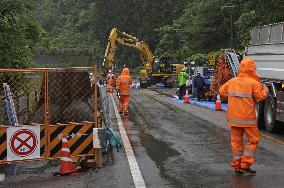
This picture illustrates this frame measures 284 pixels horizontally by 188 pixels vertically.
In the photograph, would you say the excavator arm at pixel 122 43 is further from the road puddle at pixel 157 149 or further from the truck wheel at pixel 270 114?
the road puddle at pixel 157 149

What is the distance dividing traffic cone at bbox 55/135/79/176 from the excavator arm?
115 ft

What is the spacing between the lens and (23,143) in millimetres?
9406

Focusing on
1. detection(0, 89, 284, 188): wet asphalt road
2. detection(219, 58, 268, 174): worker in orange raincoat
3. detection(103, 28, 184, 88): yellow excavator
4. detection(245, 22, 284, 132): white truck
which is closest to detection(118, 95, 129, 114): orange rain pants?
detection(0, 89, 284, 188): wet asphalt road

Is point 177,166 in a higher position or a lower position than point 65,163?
lower

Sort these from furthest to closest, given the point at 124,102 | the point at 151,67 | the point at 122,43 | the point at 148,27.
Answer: the point at 148,27, the point at 151,67, the point at 122,43, the point at 124,102

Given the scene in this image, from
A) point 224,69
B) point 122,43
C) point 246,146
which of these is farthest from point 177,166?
point 122,43

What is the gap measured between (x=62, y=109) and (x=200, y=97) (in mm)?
18117

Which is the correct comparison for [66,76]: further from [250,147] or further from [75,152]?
[250,147]

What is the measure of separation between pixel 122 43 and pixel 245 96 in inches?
1510

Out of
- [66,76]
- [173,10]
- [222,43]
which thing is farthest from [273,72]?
[173,10]

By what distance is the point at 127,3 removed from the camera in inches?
4087

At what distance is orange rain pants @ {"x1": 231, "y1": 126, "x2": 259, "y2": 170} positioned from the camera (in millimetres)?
8906

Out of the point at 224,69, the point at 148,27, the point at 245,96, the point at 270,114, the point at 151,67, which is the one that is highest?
the point at 148,27

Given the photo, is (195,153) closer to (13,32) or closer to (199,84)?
(13,32)
